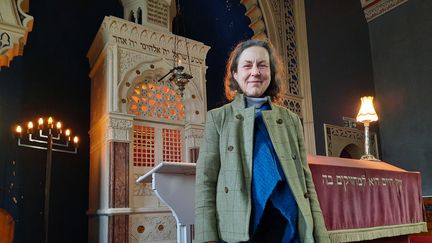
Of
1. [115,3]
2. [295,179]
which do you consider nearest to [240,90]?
[295,179]

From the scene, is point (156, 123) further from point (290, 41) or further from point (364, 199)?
point (364, 199)

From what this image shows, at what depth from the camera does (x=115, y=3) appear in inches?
253

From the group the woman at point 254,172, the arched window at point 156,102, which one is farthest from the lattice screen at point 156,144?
the woman at point 254,172

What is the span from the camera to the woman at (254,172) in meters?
1.08

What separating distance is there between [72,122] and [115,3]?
220 cm

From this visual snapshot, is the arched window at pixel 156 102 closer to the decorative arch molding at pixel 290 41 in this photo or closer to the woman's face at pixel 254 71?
the decorative arch molding at pixel 290 41

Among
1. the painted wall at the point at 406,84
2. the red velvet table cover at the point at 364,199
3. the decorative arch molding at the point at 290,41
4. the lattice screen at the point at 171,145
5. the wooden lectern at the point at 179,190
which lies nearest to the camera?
the red velvet table cover at the point at 364,199

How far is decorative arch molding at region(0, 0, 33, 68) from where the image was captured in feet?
9.95

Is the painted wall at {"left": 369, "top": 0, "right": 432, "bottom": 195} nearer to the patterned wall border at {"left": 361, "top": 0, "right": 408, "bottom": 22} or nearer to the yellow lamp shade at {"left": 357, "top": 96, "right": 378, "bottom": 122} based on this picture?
the patterned wall border at {"left": 361, "top": 0, "right": 408, "bottom": 22}

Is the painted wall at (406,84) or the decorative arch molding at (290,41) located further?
the painted wall at (406,84)

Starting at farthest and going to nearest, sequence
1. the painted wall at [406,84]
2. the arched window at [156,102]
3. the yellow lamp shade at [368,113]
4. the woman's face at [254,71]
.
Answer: the painted wall at [406,84], the arched window at [156,102], the yellow lamp shade at [368,113], the woman's face at [254,71]

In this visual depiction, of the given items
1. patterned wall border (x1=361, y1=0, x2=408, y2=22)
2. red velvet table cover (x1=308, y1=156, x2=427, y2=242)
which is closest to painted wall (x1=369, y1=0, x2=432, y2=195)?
patterned wall border (x1=361, y1=0, x2=408, y2=22)

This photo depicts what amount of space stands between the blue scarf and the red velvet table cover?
1.94 ft

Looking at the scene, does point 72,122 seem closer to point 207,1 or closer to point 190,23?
point 190,23
